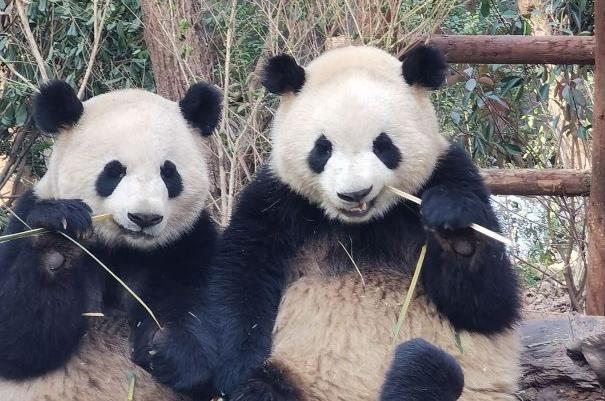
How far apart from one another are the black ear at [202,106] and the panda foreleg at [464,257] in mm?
1058

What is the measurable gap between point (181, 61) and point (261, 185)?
228cm

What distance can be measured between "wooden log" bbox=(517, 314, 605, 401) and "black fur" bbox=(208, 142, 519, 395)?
2.13ft

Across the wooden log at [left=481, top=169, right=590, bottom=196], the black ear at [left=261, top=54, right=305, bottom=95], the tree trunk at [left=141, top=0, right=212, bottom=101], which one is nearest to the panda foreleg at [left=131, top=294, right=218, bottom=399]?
the black ear at [left=261, top=54, right=305, bottom=95]

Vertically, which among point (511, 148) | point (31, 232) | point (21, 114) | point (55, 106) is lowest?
point (21, 114)

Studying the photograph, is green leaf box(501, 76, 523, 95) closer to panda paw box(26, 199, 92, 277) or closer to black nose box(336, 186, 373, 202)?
black nose box(336, 186, 373, 202)

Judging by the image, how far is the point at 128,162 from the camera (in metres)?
3.93

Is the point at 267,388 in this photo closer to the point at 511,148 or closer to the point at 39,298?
the point at 39,298

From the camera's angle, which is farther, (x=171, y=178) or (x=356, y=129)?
(x=171, y=178)

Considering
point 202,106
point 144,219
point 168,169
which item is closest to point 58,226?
point 144,219

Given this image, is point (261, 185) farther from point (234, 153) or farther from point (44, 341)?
point (234, 153)

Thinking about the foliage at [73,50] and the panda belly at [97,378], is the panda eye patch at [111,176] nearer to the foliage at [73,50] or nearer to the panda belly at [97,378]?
the panda belly at [97,378]

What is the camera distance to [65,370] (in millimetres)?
4008

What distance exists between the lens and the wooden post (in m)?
5.62

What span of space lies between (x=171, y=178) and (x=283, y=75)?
65 centimetres
